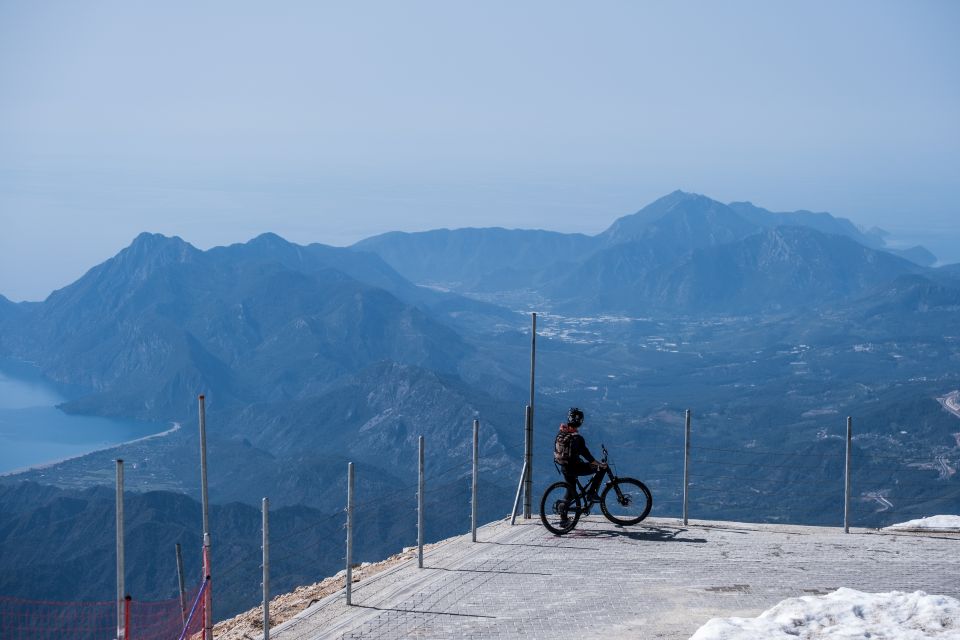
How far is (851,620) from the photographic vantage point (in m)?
13.3

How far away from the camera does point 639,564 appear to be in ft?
57.8

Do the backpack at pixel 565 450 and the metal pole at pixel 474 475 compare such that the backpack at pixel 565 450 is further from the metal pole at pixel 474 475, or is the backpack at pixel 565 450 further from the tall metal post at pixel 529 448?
the tall metal post at pixel 529 448

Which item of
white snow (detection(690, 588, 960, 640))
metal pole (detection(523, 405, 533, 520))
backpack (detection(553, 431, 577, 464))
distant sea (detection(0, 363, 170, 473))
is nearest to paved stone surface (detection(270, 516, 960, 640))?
metal pole (detection(523, 405, 533, 520))

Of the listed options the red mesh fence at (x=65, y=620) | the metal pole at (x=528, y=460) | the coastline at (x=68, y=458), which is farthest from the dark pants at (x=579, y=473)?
the coastline at (x=68, y=458)

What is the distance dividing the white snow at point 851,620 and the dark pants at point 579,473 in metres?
5.04

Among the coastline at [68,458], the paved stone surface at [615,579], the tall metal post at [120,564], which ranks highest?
the tall metal post at [120,564]

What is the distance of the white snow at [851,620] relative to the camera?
1288 cm

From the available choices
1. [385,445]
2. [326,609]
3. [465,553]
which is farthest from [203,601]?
[385,445]

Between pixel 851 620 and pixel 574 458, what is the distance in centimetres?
597

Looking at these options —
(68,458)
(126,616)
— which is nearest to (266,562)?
(126,616)

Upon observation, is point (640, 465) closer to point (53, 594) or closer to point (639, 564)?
point (53, 594)

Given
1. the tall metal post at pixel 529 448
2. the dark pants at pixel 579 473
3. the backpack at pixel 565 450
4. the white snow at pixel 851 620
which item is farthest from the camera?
the tall metal post at pixel 529 448

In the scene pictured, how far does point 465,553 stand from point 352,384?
156 meters

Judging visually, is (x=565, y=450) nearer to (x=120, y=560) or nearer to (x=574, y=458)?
(x=574, y=458)
